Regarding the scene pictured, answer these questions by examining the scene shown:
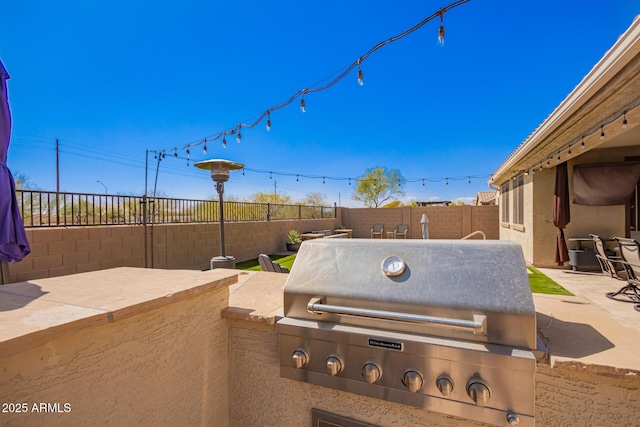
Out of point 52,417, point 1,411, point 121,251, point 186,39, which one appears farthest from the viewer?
point 186,39

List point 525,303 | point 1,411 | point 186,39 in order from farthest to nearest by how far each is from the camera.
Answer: point 186,39 < point 525,303 < point 1,411

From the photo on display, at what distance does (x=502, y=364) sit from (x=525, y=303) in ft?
0.78

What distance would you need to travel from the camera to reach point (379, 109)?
14.7m

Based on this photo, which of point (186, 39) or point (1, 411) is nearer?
point (1, 411)

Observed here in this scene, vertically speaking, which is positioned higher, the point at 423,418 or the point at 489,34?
the point at 489,34

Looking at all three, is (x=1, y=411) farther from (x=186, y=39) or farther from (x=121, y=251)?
(x=186, y=39)

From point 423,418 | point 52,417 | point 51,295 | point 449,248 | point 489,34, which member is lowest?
point 423,418

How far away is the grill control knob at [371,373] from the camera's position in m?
1.17

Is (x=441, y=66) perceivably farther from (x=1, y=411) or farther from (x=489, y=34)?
(x=1, y=411)

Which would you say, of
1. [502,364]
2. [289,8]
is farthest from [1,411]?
[289,8]

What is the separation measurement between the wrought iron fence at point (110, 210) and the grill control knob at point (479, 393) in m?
6.24

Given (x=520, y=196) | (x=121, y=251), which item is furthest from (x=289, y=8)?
(x=520, y=196)

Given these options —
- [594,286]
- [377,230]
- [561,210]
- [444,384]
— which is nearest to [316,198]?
[377,230]

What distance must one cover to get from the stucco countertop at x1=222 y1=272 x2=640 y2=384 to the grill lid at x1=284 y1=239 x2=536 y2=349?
19 centimetres
